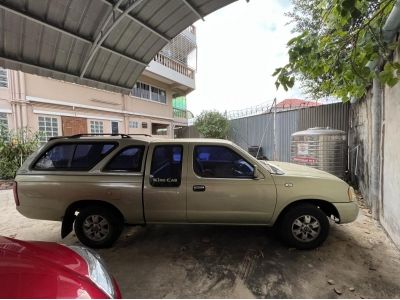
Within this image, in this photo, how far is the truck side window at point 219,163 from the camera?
384 cm

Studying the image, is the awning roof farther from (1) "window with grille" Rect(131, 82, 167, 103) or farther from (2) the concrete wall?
(1) "window with grille" Rect(131, 82, 167, 103)

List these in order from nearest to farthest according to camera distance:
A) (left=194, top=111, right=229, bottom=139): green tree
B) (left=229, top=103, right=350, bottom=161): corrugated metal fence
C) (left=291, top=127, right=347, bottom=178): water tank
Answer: (left=291, top=127, right=347, bottom=178): water tank < (left=229, top=103, right=350, bottom=161): corrugated metal fence < (left=194, top=111, right=229, bottom=139): green tree

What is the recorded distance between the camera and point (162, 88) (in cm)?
2019

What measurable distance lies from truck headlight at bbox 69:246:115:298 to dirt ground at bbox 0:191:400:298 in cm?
101

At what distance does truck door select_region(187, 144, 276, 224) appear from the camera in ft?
12.3

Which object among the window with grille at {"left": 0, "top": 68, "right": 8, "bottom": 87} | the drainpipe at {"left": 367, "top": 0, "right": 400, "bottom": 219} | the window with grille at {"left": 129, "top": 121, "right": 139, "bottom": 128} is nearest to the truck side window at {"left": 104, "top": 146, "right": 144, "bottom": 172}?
the drainpipe at {"left": 367, "top": 0, "right": 400, "bottom": 219}

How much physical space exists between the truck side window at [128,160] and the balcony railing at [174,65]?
1416 cm

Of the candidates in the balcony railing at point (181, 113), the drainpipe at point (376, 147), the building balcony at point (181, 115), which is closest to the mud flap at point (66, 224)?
the drainpipe at point (376, 147)

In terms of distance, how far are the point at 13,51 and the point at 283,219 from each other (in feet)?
19.4

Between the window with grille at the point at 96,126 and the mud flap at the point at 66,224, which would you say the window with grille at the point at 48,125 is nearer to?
the window with grille at the point at 96,126

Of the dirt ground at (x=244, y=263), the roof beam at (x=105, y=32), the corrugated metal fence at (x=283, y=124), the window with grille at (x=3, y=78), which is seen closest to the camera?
the dirt ground at (x=244, y=263)

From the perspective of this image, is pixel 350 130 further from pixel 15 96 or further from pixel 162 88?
pixel 162 88

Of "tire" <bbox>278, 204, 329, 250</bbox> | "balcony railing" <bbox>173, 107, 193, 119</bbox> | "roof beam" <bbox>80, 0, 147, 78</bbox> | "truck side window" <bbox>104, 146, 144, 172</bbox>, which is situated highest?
"balcony railing" <bbox>173, 107, 193, 119</bbox>

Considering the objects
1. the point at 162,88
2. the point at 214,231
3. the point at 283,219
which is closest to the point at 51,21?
the point at 214,231
